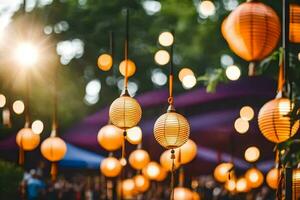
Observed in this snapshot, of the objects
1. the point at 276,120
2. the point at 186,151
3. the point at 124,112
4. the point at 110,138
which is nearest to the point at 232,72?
the point at 186,151

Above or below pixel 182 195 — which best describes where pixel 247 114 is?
above

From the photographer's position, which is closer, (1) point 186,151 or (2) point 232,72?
(1) point 186,151

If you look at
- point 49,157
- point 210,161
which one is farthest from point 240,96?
point 49,157

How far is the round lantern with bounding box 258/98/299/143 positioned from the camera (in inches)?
163

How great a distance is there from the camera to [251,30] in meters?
3.92

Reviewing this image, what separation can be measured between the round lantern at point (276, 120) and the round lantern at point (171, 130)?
2.83 ft

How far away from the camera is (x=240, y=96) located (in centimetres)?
1065

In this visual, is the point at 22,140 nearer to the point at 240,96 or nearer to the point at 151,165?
the point at 151,165

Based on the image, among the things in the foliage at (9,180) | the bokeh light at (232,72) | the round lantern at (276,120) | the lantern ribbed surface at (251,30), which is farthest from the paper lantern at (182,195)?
the lantern ribbed surface at (251,30)

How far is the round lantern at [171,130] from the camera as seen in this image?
4914mm

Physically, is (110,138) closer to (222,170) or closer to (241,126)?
(222,170)

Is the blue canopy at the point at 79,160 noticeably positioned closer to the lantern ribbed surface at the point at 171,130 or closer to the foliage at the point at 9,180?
the foliage at the point at 9,180

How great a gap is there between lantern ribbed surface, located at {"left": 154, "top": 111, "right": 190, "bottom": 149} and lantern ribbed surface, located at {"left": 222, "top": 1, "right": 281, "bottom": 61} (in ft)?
3.86

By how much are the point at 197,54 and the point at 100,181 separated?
18.0ft
